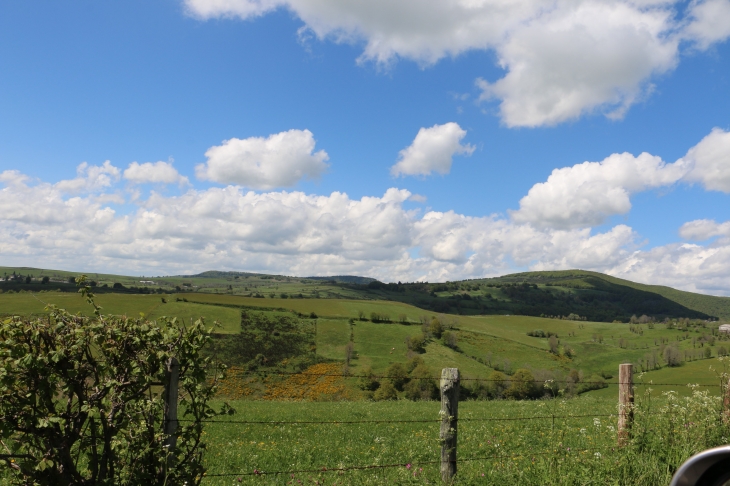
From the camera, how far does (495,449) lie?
11.1 meters

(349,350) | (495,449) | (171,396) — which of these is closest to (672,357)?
(349,350)

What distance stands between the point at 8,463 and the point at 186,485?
68.4 inches

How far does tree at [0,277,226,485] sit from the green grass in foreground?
4.81 feet

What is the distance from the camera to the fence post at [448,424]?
6.57 metres

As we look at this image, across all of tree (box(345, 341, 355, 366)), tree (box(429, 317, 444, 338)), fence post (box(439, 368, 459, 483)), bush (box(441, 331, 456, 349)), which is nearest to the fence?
fence post (box(439, 368, 459, 483))

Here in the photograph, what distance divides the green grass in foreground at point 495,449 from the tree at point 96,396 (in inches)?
57.7

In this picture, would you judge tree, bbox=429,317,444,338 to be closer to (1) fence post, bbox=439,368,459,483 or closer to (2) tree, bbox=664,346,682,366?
(2) tree, bbox=664,346,682,366

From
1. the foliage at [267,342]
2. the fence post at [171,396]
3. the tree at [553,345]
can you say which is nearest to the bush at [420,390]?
the foliage at [267,342]

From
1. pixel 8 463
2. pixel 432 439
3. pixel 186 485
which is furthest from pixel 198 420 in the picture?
pixel 432 439

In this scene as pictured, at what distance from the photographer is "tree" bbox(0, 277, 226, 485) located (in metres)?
4.72

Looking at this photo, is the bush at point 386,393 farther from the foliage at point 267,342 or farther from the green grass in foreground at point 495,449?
the green grass in foreground at point 495,449

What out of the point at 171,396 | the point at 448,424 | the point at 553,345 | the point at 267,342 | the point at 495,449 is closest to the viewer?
the point at 171,396

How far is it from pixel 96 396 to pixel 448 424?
4.52 metres

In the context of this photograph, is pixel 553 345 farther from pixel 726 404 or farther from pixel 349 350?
pixel 726 404
